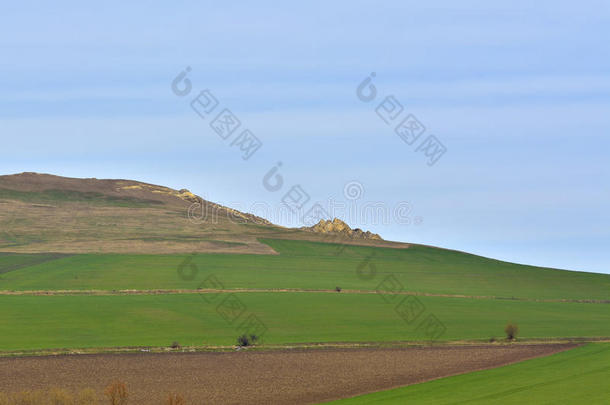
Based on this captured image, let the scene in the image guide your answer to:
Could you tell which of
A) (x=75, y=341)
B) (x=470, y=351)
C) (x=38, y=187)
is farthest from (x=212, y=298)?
(x=38, y=187)

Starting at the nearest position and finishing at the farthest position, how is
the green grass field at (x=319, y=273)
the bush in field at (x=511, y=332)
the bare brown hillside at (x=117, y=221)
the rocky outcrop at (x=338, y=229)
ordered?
the bush in field at (x=511, y=332)
the green grass field at (x=319, y=273)
the bare brown hillside at (x=117, y=221)
the rocky outcrop at (x=338, y=229)

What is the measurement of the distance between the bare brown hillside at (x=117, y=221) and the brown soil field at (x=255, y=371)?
46.0 metres

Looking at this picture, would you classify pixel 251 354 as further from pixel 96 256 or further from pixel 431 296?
pixel 96 256

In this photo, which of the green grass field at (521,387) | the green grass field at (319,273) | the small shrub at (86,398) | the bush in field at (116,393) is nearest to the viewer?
the bush in field at (116,393)

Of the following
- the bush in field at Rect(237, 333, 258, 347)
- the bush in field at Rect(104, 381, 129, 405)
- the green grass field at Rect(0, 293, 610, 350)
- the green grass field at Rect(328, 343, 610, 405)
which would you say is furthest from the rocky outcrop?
the bush in field at Rect(104, 381, 129, 405)

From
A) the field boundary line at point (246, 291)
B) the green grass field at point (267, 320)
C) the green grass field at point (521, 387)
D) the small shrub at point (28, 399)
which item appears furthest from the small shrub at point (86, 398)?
the field boundary line at point (246, 291)

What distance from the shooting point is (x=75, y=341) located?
1960 inches

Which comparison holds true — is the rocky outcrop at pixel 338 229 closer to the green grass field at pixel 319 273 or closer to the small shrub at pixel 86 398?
the green grass field at pixel 319 273

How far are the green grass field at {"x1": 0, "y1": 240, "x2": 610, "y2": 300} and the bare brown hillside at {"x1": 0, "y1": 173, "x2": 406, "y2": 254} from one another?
6364 millimetres

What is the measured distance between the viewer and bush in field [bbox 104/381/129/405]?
31.6m

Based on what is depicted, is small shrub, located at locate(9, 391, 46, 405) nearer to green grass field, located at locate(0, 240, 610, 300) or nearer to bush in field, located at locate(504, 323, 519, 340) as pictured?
bush in field, located at locate(504, 323, 519, 340)

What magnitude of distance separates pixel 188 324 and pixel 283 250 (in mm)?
42426

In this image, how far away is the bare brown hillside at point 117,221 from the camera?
311 feet

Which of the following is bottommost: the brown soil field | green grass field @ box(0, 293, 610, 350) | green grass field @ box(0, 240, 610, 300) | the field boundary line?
the brown soil field
